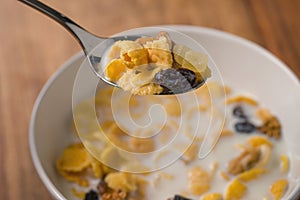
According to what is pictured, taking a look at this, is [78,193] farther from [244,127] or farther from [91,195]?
[244,127]

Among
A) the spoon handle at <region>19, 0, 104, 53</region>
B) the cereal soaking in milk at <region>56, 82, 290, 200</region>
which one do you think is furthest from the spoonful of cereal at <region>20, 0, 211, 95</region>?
the cereal soaking in milk at <region>56, 82, 290, 200</region>

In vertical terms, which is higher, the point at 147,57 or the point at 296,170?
the point at 147,57

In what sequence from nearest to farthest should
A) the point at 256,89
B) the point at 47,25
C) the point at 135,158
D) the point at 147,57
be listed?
the point at 147,57 → the point at 135,158 → the point at 256,89 → the point at 47,25

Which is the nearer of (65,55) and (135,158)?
(135,158)

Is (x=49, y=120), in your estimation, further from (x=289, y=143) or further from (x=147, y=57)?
(x=289, y=143)

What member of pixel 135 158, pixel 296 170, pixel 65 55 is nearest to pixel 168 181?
pixel 135 158
